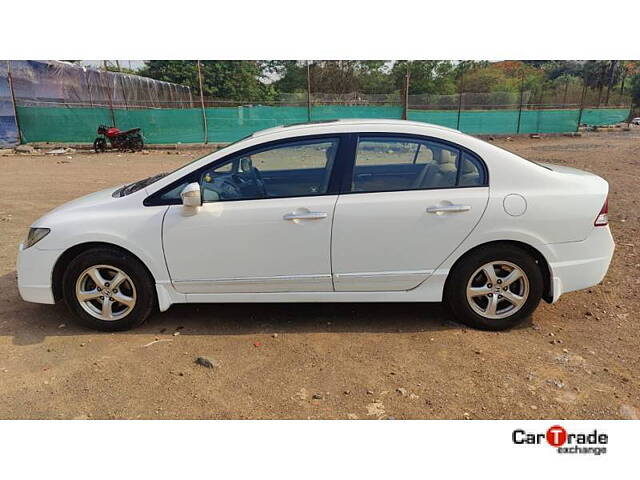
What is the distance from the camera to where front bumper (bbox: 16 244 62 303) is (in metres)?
3.42

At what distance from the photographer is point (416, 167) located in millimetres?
3508

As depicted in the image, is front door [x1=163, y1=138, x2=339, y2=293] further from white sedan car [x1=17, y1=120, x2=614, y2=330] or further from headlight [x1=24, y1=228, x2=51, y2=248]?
headlight [x1=24, y1=228, x2=51, y2=248]

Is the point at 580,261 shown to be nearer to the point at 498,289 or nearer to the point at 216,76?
the point at 498,289

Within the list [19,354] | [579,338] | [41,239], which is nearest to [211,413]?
[19,354]

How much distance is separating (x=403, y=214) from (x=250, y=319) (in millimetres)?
1512

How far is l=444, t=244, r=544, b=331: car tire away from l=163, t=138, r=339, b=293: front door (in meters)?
0.98

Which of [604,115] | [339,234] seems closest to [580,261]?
[339,234]

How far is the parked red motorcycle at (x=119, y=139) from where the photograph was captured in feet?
56.2

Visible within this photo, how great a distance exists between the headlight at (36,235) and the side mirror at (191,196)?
1.10 m

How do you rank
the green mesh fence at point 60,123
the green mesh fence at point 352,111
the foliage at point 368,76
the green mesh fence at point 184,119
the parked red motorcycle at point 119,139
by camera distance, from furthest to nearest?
the foliage at point 368,76 → the green mesh fence at point 352,111 → the green mesh fence at point 184,119 → the green mesh fence at point 60,123 → the parked red motorcycle at point 119,139

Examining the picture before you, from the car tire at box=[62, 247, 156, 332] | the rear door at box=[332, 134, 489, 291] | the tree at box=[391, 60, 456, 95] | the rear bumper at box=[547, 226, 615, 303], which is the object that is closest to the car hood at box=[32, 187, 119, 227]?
the car tire at box=[62, 247, 156, 332]

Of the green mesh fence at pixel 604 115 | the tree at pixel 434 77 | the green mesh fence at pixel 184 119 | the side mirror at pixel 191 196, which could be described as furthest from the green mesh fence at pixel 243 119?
the tree at pixel 434 77
